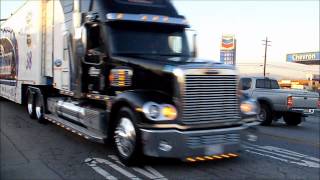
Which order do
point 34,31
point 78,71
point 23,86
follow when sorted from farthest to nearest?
point 23,86 → point 34,31 → point 78,71

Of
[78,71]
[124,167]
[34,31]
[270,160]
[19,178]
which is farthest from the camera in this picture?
[34,31]

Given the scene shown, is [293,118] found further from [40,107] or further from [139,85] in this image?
[139,85]

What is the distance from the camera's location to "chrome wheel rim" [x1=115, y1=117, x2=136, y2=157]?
293 inches

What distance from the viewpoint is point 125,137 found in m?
7.60

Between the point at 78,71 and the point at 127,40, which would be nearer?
the point at 127,40

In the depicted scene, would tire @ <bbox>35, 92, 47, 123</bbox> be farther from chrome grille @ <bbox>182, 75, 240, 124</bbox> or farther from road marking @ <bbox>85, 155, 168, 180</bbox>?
chrome grille @ <bbox>182, 75, 240, 124</bbox>

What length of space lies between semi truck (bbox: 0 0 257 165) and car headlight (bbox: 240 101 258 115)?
0.7 inches

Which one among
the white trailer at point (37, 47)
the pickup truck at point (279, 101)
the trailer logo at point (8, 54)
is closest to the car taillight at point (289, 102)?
Result: the pickup truck at point (279, 101)

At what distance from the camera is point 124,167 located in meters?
7.58

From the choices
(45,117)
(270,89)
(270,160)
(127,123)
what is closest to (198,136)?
(127,123)

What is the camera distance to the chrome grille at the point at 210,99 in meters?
7.16

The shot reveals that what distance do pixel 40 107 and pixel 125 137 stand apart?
20.2 feet

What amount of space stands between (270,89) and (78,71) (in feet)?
27.8

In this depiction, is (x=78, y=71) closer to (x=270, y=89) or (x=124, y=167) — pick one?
(x=124, y=167)
